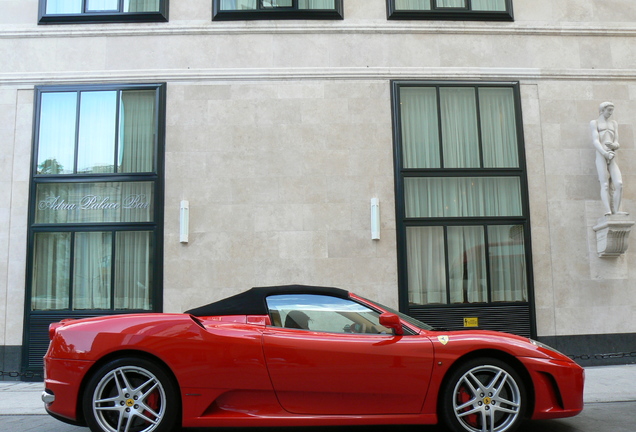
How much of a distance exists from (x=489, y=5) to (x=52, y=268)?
951cm

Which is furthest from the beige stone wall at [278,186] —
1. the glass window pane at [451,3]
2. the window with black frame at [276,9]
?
the glass window pane at [451,3]

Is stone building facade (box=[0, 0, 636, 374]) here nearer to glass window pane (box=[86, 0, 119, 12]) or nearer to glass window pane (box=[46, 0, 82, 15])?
glass window pane (box=[86, 0, 119, 12])

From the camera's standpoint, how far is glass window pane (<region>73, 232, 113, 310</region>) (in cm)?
1030

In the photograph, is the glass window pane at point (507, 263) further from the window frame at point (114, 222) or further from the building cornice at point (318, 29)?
the window frame at point (114, 222)

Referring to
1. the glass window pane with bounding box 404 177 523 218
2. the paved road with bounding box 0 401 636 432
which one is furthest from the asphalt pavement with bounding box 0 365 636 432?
the glass window pane with bounding box 404 177 523 218

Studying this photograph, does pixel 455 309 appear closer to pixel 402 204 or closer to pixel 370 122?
pixel 402 204

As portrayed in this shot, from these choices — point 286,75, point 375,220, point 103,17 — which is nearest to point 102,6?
point 103,17

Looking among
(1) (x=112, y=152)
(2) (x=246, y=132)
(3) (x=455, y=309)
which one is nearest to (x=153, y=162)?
(1) (x=112, y=152)

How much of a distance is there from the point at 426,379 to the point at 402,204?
595 cm

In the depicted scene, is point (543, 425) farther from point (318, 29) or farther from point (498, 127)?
point (318, 29)

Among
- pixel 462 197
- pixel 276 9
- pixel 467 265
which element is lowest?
pixel 467 265

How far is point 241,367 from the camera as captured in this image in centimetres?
480

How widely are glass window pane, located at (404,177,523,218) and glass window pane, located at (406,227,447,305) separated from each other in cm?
36

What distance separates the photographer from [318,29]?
10953mm
